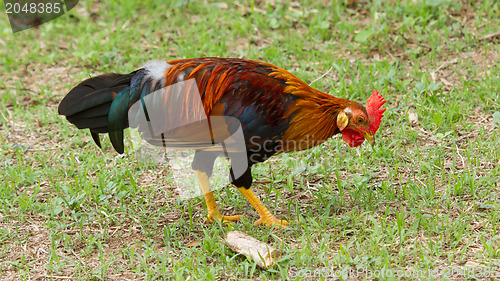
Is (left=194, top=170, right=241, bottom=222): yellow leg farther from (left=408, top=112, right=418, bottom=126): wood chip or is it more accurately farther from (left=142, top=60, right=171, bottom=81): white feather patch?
(left=408, top=112, right=418, bottom=126): wood chip

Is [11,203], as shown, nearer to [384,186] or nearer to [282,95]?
[282,95]

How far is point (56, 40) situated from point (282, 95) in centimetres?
472

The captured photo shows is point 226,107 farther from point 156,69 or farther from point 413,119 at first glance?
point 413,119

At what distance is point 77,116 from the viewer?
3.86 m

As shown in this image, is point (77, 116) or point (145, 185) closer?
point (77, 116)

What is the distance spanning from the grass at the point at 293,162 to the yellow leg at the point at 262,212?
0.08 m

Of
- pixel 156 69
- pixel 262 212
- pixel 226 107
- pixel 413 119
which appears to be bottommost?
pixel 262 212

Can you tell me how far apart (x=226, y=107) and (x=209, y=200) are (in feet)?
3.10

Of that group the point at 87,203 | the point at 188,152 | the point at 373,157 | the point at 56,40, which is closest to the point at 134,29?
the point at 56,40

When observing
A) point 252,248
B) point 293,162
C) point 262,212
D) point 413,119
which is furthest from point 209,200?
point 413,119

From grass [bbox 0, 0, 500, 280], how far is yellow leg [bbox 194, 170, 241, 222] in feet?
0.33

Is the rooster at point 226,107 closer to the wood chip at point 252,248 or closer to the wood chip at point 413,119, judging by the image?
the wood chip at point 252,248

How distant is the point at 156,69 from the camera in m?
4.07

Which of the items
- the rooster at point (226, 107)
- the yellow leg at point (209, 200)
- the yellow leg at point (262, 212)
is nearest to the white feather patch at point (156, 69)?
the rooster at point (226, 107)
